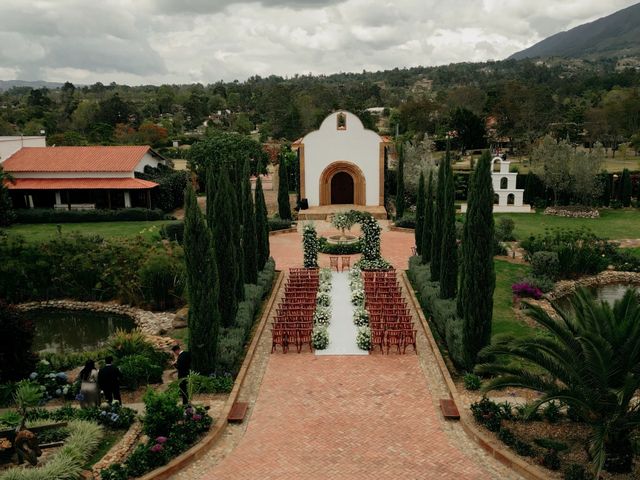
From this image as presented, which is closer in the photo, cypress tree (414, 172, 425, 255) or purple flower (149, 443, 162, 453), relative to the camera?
purple flower (149, 443, 162, 453)

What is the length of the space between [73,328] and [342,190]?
76.4 feet

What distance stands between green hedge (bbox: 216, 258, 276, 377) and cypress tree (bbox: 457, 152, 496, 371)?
5.63m

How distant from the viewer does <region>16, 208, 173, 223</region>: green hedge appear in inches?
1465

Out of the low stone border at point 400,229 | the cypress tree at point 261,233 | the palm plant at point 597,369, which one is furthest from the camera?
the low stone border at point 400,229

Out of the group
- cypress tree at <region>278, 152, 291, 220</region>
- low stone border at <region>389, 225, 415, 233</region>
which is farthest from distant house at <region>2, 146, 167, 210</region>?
low stone border at <region>389, 225, 415, 233</region>

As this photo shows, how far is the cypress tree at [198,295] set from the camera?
1255 cm

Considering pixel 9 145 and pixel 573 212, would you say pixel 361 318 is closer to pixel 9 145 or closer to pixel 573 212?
pixel 573 212

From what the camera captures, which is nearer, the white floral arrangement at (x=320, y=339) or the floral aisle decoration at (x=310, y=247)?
the white floral arrangement at (x=320, y=339)

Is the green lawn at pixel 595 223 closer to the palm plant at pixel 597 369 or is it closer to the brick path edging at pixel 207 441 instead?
the brick path edging at pixel 207 441

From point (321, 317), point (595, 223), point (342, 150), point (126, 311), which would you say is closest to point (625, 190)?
point (595, 223)

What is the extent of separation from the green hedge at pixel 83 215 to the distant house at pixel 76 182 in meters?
1.82

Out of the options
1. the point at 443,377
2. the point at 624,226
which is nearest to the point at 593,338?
the point at 443,377

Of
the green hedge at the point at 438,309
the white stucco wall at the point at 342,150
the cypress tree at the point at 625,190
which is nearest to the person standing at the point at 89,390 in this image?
the green hedge at the point at 438,309

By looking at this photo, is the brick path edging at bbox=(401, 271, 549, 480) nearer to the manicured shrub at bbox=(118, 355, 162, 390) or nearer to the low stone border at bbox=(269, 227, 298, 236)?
the manicured shrub at bbox=(118, 355, 162, 390)
